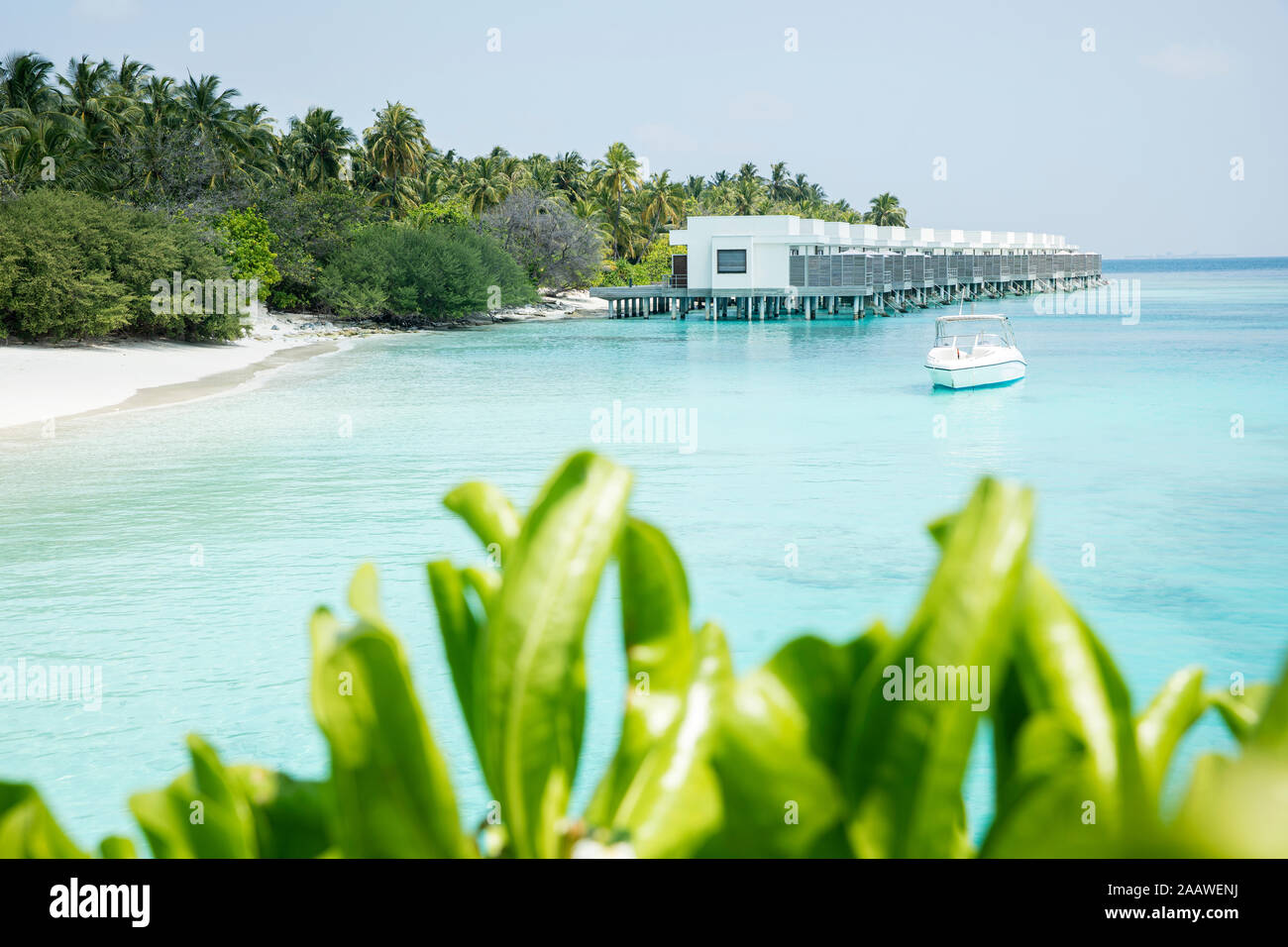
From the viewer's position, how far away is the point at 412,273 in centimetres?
5594

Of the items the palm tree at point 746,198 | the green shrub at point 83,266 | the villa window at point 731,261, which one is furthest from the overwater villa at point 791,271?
the green shrub at point 83,266

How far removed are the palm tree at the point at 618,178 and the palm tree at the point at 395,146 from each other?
15.2 metres

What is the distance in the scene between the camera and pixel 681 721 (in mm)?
723

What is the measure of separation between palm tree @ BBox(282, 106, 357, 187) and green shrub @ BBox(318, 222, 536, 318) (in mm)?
14753

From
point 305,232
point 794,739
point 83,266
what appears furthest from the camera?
point 305,232

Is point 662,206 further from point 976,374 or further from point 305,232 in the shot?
point 976,374

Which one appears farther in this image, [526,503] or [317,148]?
[317,148]

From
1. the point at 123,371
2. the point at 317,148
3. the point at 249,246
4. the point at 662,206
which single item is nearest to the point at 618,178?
the point at 662,206

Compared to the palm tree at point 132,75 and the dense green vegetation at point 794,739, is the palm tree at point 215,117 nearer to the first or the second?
the palm tree at point 132,75

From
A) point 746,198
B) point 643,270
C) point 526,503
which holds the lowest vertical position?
point 526,503

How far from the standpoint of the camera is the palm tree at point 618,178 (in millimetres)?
84688

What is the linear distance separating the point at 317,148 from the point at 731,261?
92.8 ft

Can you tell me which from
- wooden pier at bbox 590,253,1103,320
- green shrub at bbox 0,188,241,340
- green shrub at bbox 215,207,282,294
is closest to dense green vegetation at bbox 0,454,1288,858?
green shrub at bbox 0,188,241,340
